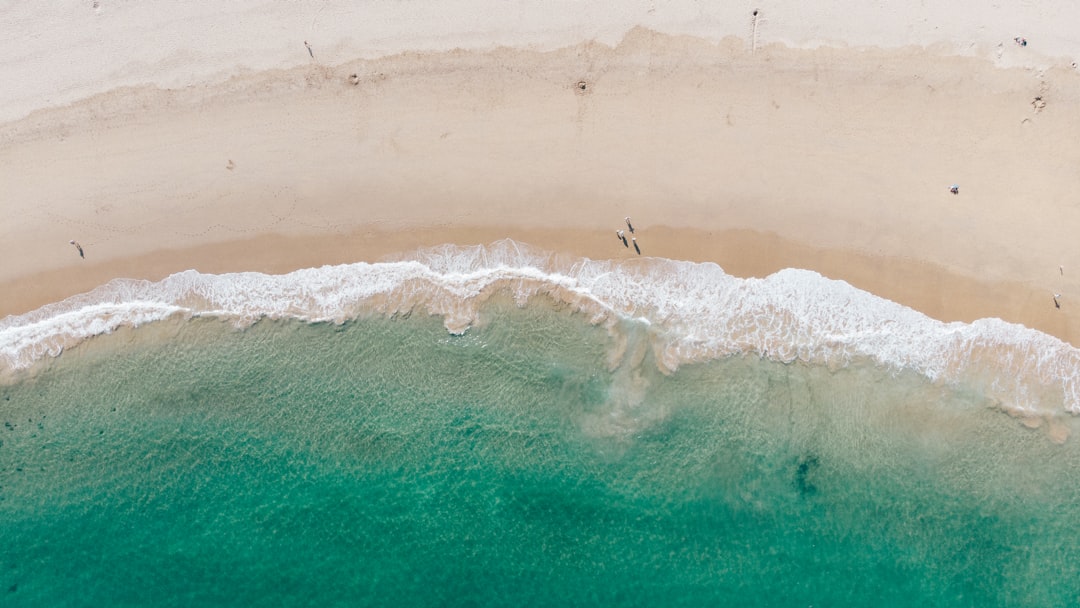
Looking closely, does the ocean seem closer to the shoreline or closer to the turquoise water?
the turquoise water

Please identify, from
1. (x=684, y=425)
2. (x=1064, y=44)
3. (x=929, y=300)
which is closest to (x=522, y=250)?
(x=684, y=425)

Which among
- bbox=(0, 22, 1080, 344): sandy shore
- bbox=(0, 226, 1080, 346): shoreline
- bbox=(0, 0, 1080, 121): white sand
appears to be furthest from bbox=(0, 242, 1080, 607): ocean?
bbox=(0, 0, 1080, 121): white sand

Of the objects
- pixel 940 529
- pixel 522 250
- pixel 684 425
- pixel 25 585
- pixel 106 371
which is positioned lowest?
pixel 25 585

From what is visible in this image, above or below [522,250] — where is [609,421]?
below

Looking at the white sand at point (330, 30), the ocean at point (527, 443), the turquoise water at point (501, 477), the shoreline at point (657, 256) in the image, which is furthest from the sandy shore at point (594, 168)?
the turquoise water at point (501, 477)

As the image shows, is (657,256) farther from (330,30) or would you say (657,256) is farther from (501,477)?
(330,30)

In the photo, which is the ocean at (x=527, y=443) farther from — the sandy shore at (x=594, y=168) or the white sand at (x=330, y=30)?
the white sand at (x=330, y=30)

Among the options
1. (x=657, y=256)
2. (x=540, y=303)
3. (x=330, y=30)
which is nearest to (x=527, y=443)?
(x=540, y=303)

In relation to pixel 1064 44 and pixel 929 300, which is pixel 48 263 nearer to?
pixel 929 300
